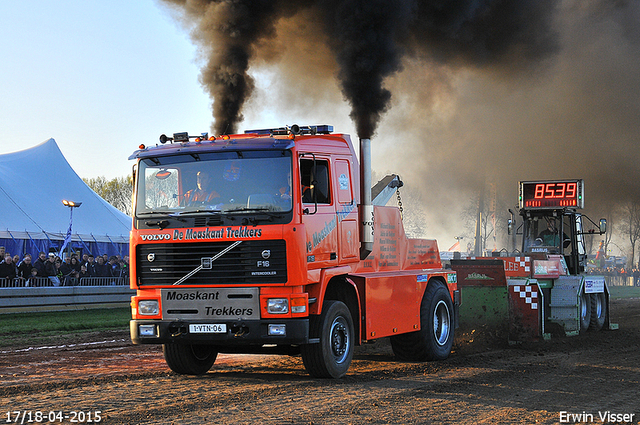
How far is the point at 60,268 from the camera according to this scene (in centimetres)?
2161

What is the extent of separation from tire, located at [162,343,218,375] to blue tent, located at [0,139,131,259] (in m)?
16.0

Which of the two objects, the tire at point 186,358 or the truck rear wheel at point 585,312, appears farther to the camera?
the truck rear wheel at point 585,312

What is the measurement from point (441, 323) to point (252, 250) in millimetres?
4741

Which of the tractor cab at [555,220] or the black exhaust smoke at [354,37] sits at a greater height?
the black exhaust smoke at [354,37]

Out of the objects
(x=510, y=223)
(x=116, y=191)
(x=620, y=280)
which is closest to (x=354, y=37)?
(x=510, y=223)

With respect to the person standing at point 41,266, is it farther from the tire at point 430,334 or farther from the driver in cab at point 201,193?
the driver in cab at point 201,193

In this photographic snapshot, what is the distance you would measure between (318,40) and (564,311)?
24.8 feet

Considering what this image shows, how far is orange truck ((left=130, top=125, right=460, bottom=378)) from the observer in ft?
26.2

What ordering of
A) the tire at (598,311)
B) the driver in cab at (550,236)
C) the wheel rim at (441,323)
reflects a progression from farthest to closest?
the driver in cab at (550,236)
the tire at (598,311)
the wheel rim at (441,323)

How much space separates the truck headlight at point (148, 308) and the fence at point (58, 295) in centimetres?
1201

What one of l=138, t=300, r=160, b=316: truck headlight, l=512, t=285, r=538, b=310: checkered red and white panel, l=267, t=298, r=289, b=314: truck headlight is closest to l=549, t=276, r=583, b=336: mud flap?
l=512, t=285, r=538, b=310: checkered red and white panel

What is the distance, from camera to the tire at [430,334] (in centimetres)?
1073

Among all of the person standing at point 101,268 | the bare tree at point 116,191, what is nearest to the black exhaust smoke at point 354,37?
the person standing at point 101,268

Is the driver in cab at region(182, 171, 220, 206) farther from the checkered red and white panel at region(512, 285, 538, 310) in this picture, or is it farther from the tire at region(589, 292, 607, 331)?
the tire at region(589, 292, 607, 331)
